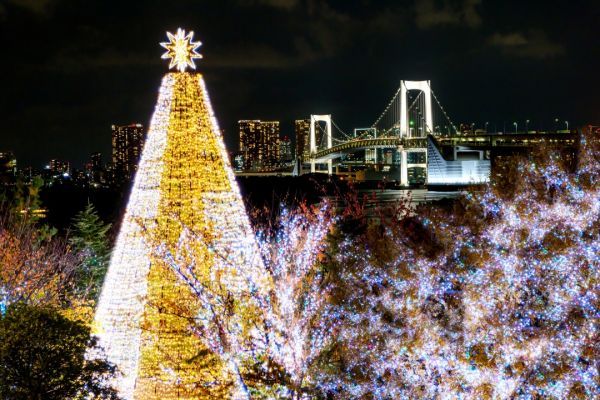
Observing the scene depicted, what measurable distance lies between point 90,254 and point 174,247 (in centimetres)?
1087

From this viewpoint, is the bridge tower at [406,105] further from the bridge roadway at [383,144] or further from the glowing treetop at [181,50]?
the glowing treetop at [181,50]

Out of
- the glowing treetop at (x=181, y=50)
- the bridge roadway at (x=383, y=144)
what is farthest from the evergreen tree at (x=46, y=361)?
the bridge roadway at (x=383, y=144)

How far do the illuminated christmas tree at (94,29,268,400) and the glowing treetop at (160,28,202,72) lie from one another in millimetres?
11

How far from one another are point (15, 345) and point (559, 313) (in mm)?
6754

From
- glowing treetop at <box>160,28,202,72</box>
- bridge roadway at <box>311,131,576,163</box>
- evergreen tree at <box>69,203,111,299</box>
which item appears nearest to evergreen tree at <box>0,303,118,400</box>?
glowing treetop at <box>160,28,202,72</box>

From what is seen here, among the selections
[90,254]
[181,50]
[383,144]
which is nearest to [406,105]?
[383,144]

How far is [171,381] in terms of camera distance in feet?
20.8

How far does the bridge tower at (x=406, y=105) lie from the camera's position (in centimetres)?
5359

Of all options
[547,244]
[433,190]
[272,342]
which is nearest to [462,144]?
[433,190]

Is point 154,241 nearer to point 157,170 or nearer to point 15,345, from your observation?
point 157,170

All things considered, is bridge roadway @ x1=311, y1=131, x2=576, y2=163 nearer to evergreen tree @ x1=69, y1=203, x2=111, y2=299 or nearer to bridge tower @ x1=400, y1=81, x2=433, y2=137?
bridge tower @ x1=400, y1=81, x2=433, y2=137

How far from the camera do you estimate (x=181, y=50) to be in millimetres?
6523

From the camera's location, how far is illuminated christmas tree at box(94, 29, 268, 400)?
20.9ft

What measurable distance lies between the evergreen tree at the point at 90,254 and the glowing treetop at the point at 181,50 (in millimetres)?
9657
